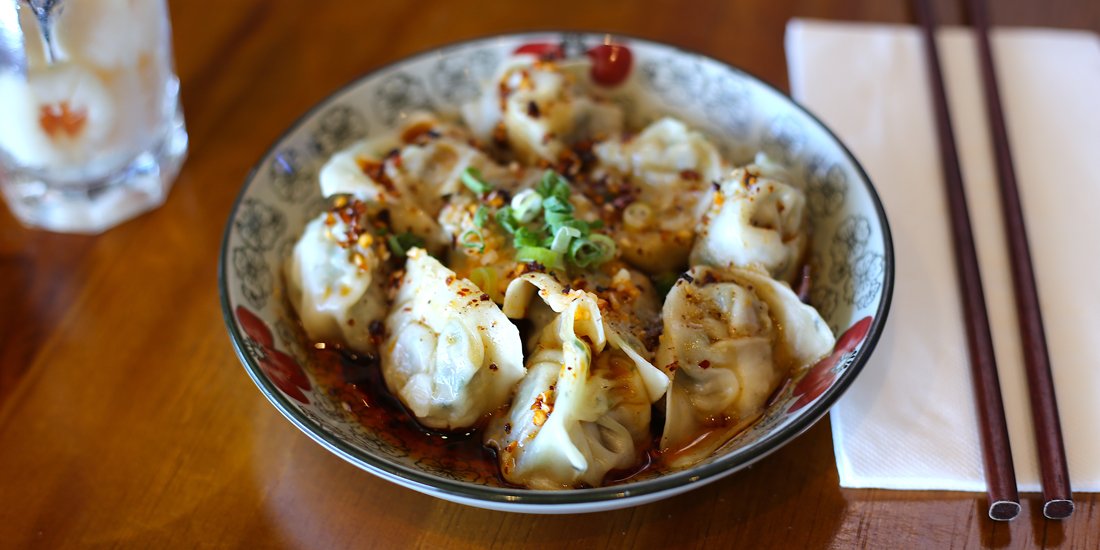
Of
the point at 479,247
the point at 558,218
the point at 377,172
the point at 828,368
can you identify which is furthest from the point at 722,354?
the point at 377,172

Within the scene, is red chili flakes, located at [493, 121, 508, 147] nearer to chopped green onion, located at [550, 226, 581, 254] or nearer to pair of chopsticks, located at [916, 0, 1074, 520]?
chopped green onion, located at [550, 226, 581, 254]

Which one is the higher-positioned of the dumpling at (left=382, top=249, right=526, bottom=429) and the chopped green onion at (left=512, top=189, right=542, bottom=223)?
the chopped green onion at (left=512, top=189, right=542, bottom=223)

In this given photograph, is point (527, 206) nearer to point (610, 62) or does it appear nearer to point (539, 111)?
point (539, 111)

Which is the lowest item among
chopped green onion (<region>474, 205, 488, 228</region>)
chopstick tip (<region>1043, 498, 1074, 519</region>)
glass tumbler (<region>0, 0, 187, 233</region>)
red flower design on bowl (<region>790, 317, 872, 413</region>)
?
chopstick tip (<region>1043, 498, 1074, 519</region>)

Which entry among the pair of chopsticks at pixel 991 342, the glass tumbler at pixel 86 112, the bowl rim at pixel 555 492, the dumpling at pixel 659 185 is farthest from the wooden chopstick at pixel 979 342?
the glass tumbler at pixel 86 112

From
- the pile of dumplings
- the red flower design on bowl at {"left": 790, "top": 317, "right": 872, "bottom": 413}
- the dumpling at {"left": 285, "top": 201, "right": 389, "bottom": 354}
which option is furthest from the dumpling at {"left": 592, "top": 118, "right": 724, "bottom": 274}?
the dumpling at {"left": 285, "top": 201, "right": 389, "bottom": 354}

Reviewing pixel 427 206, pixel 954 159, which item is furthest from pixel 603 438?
pixel 954 159
